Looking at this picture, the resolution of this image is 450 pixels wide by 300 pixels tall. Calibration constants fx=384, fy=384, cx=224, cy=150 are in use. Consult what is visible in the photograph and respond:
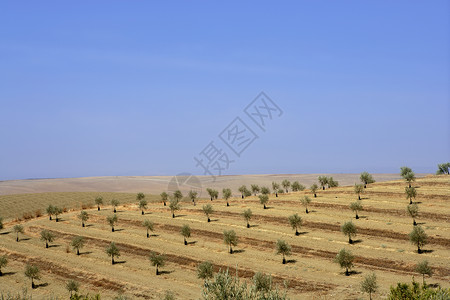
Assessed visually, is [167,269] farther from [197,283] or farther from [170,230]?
[170,230]

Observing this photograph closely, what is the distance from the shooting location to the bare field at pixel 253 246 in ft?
149

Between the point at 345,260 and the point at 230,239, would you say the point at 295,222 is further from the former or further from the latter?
the point at 345,260

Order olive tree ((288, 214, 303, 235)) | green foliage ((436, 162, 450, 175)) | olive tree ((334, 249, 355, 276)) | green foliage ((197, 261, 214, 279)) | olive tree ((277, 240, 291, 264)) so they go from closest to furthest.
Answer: green foliage ((197, 261, 214, 279)) → olive tree ((334, 249, 355, 276)) → olive tree ((277, 240, 291, 264)) → olive tree ((288, 214, 303, 235)) → green foliage ((436, 162, 450, 175))

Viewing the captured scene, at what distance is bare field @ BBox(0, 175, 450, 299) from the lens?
149ft

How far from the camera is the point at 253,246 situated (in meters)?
59.1

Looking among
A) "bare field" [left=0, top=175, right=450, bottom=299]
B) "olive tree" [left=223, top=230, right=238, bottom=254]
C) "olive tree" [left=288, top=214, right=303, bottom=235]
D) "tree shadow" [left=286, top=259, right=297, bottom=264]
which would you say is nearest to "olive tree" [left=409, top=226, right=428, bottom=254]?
"bare field" [left=0, top=175, right=450, bottom=299]

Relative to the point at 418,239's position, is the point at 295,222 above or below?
above

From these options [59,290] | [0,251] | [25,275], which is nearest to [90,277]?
[59,290]

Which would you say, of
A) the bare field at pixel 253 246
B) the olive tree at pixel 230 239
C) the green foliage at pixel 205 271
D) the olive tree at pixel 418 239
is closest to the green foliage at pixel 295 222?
the bare field at pixel 253 246

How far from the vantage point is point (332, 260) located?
51250 millimetres

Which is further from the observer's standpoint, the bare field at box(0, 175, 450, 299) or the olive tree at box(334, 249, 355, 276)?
the olive tree at box(334, 249, 355, 276)

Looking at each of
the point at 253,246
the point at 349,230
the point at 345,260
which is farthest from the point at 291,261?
the point at 349,230

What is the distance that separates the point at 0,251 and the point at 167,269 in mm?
30680

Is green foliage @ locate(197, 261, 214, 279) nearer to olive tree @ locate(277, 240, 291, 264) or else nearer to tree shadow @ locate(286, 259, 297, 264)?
olive tree @ locate(277, 240, 291, 264)
